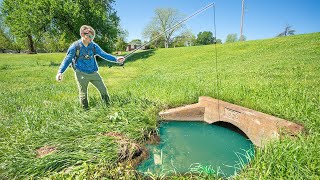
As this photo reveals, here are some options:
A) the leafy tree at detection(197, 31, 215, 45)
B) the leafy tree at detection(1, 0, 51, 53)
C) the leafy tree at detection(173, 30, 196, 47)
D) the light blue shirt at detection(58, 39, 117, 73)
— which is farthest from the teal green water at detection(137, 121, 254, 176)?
the leafy tree at detection(197, 31, 215, 45)

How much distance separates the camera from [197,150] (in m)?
5.13

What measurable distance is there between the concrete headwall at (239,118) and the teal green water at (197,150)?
0.20 metres

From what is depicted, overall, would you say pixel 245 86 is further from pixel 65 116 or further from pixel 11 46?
pixel 11 46

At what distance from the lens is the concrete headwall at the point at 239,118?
4.44m

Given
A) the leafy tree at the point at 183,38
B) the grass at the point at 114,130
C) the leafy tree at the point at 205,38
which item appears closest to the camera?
the grass at the point at 114,130

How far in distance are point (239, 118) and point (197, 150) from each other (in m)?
1.30

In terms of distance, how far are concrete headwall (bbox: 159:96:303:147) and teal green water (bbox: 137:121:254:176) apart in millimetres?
201

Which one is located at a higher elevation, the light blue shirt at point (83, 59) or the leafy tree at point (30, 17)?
the leafy tree at point (30, 17)

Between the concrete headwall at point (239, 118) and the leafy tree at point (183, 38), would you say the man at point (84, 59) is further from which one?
the leafy tree at point (183, 38)

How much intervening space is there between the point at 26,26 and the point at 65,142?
23203mm

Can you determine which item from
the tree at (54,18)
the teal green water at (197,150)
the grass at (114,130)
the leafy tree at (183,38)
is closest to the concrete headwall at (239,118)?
the teal green water at (197,150)

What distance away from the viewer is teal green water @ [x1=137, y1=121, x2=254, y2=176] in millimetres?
4270

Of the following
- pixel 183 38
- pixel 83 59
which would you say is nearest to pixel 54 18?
pixel 83 59

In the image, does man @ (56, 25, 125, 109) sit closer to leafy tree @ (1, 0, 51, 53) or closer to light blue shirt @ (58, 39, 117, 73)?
light blue shirt @ (58, 39, 117, 73)
